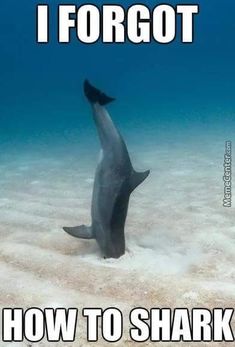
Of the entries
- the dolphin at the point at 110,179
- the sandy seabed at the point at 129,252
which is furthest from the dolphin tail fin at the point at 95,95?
the sandy seabed at the point at 129,252

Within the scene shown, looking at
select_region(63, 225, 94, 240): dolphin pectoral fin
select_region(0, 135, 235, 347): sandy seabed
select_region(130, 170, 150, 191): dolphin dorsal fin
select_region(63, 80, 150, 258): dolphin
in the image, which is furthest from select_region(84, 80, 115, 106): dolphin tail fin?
select_region(0, 135, 235, 347): sandy seabed

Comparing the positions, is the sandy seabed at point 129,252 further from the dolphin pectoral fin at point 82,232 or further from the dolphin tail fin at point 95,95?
the dolphin tail fin at point 95,95

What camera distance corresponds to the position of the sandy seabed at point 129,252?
4.58 metres

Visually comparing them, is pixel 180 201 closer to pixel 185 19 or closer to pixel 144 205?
pixel 144 205

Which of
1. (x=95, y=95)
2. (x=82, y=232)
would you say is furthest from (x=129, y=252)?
(x=95, y=95)

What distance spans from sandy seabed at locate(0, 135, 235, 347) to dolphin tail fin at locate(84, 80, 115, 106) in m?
2.00

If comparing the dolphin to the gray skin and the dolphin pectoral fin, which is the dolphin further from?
the dolphin pectoral fin

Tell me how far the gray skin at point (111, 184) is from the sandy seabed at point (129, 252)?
0.33 metres

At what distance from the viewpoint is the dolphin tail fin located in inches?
207

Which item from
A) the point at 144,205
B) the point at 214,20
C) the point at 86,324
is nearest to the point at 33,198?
the point at 144,205

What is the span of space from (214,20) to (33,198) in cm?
12822

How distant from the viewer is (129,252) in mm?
5715

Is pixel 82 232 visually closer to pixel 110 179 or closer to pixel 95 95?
pixel 110 179

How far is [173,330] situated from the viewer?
4.07 meters
